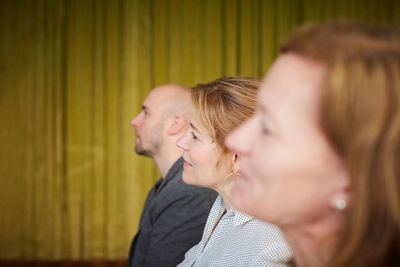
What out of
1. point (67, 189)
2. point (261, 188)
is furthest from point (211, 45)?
point (261, 188)

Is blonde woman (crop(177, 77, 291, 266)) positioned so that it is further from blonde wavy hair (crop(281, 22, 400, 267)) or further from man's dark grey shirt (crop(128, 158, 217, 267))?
blonde wavy hair (crop(281, 22, 400, 267))

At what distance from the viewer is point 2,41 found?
579 cm

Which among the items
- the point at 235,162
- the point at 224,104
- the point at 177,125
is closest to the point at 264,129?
the point at 224,104

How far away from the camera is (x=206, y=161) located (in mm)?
1811

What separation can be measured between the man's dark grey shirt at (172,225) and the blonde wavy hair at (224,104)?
727mm

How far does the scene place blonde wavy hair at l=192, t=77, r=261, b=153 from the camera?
1646 mm

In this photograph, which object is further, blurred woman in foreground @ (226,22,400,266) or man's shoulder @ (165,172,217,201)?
man's shoulder @ (165,172,217,201)

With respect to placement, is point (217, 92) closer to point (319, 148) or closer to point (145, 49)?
point (319, 148)

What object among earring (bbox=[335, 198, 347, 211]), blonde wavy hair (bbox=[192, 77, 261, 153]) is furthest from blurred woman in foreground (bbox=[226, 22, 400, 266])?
blonde wavy hair (bbox=[192, 77, 261, 153])

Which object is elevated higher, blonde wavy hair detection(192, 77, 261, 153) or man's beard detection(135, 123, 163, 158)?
blonde wavy hair detection(192, 77, 261, 153)

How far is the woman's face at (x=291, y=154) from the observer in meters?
0.65

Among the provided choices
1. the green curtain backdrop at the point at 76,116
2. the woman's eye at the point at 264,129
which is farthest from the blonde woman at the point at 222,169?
the green curtain backdrop at the point at 76,116

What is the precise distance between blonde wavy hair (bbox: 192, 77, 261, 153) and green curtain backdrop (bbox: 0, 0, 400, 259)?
13.4 feet

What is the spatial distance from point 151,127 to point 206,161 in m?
1.30
